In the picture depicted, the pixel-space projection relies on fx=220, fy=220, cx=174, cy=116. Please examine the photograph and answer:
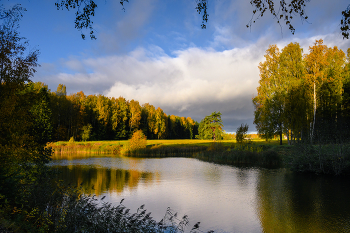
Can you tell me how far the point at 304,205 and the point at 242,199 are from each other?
2480 mm

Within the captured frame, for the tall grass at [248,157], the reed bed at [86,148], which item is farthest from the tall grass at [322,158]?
the reed bed at [86,148]

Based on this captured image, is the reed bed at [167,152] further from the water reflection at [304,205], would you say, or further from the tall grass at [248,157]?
the water reflection at [304,205]

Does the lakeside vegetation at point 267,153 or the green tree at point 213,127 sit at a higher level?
the green tree at point 213,127

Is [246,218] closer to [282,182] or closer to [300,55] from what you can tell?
[282,182]

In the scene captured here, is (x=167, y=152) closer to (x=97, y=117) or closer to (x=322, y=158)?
(x=322, y=158)

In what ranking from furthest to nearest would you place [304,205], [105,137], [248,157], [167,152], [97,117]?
Answer: 1. [105,137]
2. [97,117]
3. [167,152]
4. [248,157]
5. [304,205]

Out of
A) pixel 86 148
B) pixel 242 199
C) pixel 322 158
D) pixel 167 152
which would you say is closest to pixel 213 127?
pixel 167 152

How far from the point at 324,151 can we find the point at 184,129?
79119mm

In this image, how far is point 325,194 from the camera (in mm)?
10773

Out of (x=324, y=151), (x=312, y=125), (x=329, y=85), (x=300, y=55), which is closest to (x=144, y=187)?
(x=324, y=151)

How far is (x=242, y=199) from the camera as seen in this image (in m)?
10.2

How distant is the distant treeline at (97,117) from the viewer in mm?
49062

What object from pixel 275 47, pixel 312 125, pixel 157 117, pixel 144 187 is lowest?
pixel 144 187

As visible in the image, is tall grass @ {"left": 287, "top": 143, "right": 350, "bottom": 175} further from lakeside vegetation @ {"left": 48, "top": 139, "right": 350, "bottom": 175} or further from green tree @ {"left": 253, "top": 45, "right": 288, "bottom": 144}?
green tree @ {"left": 253, "top": 45, "right": 288, "bottom": 144}
